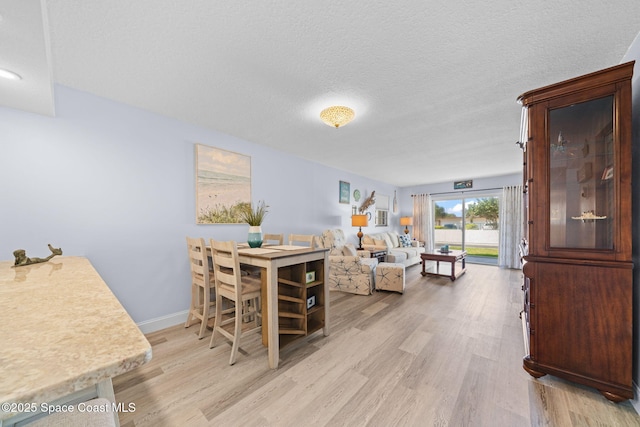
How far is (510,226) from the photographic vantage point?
18.6 ft

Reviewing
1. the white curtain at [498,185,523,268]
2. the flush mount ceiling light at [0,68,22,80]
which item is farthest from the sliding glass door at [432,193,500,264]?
the flush mount ceiling light at [0,68,22,80]

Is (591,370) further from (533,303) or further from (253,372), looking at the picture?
(253,372)

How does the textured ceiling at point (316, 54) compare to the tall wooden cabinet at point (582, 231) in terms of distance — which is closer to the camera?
the textured ceiling at point (316, 54)

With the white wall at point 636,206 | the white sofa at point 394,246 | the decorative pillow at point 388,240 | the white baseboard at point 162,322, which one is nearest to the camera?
the white wall at point 636,206

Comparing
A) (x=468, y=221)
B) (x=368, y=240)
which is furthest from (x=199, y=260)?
(x=468, y=221)

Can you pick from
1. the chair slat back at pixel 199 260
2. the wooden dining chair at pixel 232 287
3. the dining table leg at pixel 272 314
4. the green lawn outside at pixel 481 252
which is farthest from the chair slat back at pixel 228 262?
the green lawn outside at pixel 481 252

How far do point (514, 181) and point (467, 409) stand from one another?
6095 millimetres

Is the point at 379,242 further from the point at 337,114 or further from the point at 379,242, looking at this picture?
the point at 337,114

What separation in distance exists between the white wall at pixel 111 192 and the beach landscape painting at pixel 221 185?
10 centimetres

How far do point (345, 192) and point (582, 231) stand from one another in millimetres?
4097

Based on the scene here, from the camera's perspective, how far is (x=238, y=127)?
291 centimetres

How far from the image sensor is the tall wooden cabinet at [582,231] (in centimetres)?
142

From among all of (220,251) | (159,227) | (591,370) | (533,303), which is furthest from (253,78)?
(591,370)

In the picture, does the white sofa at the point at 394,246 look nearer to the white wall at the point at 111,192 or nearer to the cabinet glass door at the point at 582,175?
the white wall at the point at 111,192
